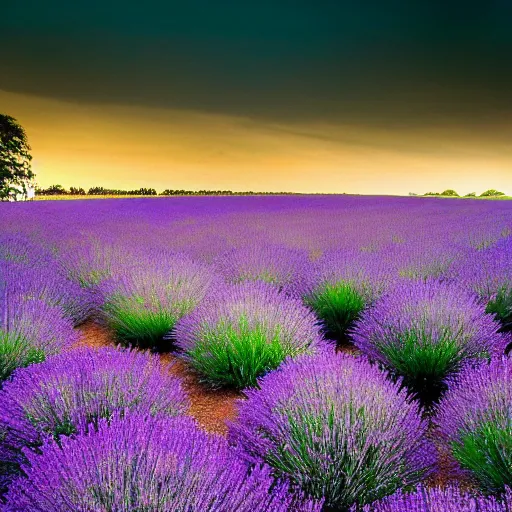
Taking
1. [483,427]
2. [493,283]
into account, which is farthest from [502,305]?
[483,427]

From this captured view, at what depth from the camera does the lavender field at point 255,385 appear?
1183 mm

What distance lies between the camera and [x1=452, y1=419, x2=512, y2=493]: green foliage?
148cm

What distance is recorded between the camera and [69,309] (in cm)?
337

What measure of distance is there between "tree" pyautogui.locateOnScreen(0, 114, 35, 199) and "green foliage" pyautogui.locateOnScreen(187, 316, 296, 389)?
67.0 feet

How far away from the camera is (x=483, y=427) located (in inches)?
62.6

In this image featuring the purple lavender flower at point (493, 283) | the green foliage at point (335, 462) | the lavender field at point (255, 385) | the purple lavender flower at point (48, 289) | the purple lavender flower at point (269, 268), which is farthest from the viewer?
the purple lavender flower at point (269, 268)

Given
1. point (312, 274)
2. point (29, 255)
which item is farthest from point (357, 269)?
point (29, 255)

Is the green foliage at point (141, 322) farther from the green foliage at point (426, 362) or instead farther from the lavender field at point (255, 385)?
the green foliage at point (426, 362)

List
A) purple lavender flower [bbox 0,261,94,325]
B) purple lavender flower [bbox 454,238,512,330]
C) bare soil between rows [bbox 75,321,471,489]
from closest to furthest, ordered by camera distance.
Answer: bare soil between rows [bbox 75,321,471,489] → purple lavender flower [bbox 0,261,94,325] → purple lavender flower [bbox 454,238,512,330]

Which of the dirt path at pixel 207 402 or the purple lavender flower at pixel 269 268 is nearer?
the dirt path at pixel 207 402

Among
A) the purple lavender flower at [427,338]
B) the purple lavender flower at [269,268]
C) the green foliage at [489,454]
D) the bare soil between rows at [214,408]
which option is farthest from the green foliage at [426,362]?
the purple lavender flower at [269,268]

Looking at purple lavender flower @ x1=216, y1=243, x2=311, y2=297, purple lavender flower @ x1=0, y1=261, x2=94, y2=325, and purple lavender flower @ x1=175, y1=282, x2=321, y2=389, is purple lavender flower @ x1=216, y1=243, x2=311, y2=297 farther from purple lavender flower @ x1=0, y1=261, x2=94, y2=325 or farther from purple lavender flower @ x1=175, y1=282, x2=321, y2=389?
purple lavender flower @ x1=0, y1=261, x2=94, y2=325

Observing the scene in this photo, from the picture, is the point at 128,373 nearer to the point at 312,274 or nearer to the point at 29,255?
the point at 312,274

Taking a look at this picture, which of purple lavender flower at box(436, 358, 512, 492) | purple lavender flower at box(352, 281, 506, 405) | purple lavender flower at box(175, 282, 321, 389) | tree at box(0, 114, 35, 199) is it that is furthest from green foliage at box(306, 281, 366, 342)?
tree at box(0, 114, 35, 199)
